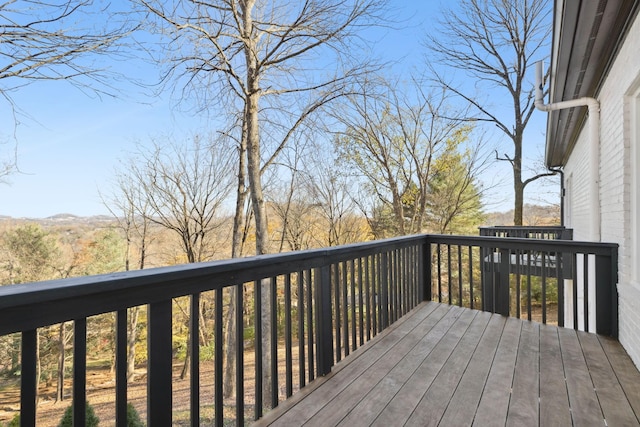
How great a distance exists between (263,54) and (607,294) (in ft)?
23.7

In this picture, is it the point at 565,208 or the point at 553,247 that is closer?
the point at 553,247

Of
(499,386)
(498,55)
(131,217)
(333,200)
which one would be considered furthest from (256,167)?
(498,55)

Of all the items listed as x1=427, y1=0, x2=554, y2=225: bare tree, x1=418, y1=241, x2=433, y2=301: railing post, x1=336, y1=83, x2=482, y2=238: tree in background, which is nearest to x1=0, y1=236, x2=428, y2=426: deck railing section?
x1=418, y1=241, x2=433, y2=301: railing post

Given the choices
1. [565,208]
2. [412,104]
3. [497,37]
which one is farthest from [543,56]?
[565,208]

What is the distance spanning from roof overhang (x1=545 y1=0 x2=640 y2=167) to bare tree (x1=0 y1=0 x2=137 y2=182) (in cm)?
424

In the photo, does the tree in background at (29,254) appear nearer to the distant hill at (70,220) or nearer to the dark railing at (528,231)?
the distant hill at (70,220)

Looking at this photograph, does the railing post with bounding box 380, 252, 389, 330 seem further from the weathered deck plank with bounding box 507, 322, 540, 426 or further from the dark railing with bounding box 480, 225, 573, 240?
the dark railing with bounding box 480, 225, 573, 240

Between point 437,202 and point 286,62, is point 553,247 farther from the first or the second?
point 437,202

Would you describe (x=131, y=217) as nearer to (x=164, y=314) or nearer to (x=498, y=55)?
(x=164, y=314)

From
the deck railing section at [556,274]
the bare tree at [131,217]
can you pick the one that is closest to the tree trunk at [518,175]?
the deck railing section at [556,274]

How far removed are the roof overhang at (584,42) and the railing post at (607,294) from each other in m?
1.79

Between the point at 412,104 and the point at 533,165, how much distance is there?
5.14 meters

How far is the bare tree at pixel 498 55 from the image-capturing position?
10680mm

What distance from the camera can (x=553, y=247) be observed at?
3451 mm
